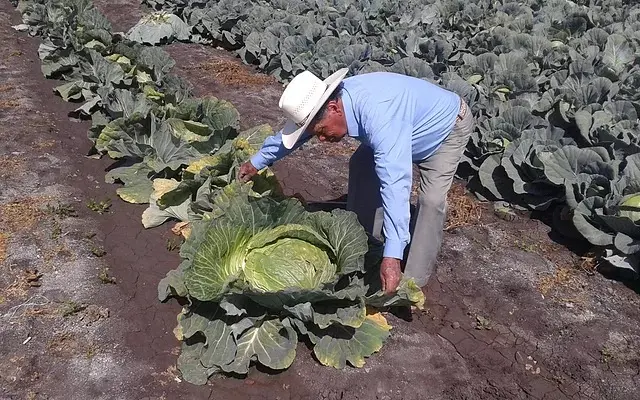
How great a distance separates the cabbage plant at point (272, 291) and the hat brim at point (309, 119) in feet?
1.53

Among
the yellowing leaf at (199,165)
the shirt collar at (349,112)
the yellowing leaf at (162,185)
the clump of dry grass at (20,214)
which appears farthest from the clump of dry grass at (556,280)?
the clump of dry grass at (20,214)

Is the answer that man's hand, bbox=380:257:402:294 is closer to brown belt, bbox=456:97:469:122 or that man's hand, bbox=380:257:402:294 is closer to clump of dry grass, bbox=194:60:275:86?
brown belt, bbox=456:97:469:122

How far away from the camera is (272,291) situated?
3795mm

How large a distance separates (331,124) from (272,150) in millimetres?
762

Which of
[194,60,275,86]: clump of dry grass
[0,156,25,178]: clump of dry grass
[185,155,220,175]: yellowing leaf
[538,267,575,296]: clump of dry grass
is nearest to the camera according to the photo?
[538,267,575,296]: clump of dry grass

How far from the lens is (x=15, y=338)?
421 centimetres

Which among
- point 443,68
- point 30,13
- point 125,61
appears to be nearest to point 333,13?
point 443,68

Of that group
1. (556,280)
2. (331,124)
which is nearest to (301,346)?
(331,124)

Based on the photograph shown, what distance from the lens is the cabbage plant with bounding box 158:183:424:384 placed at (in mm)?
3906

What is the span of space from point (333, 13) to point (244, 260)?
710 cm

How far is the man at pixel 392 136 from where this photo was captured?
3.65 m

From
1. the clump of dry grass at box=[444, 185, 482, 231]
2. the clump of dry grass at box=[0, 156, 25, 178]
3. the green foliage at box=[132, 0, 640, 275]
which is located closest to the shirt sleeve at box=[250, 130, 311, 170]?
the clump of dry grass at box=[444, 185, 482, 231]

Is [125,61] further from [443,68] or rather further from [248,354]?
[248,354]

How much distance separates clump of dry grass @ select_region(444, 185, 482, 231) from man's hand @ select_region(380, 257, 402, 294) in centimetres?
218
